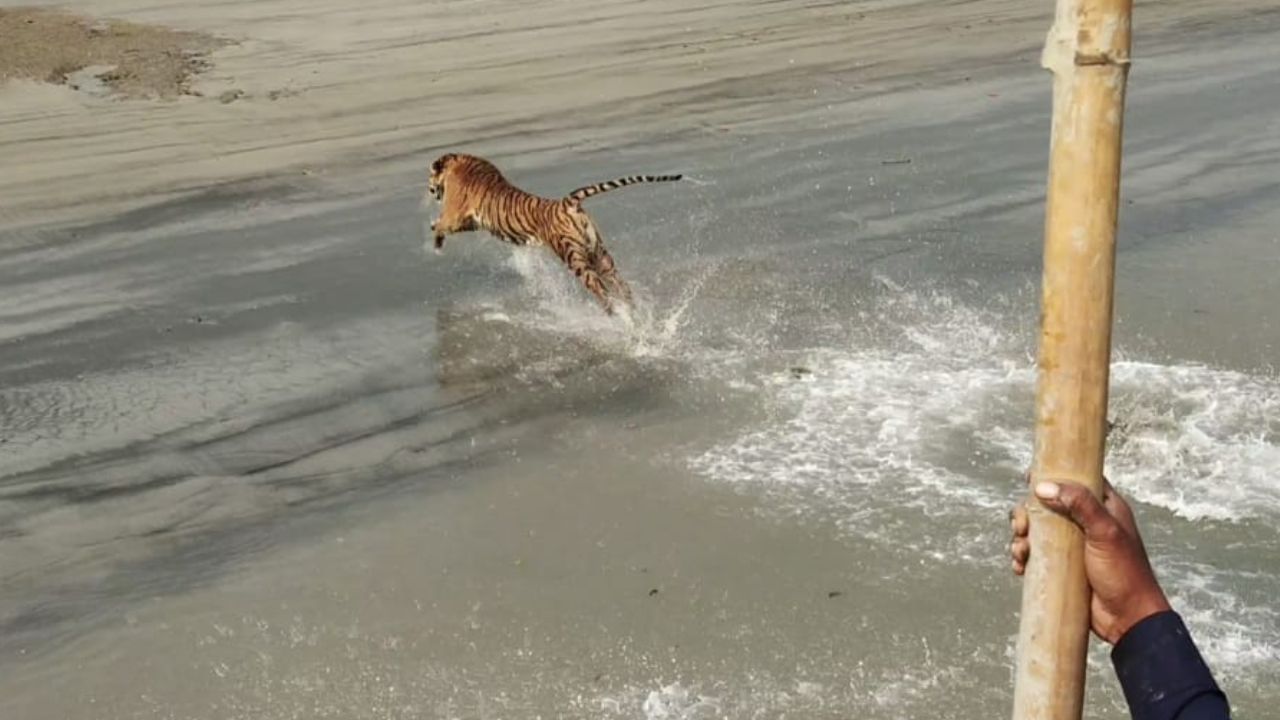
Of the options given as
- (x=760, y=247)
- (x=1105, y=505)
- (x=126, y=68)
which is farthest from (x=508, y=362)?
(x=126, y=68)

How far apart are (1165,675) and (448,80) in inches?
538

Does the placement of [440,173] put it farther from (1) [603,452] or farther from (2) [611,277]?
(1) [603,452]

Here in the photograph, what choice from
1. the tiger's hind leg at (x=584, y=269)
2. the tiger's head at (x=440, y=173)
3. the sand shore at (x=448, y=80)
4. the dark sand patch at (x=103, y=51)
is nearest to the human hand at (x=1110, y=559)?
the tiger's hind leg at (x=584, y=269)

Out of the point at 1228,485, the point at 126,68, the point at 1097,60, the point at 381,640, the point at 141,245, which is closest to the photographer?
the point at 1097,60

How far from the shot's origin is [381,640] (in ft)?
20.1

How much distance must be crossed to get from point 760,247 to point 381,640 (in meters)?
5.38

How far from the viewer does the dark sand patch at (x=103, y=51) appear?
15.2 meters

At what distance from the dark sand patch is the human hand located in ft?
43.4

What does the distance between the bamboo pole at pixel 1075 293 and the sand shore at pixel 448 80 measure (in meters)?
9.90

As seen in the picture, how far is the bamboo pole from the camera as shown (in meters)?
2.46

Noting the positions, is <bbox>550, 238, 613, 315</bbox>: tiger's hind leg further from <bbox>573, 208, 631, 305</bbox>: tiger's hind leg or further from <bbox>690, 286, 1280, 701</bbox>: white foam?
<bbox>690, 286, 1280, 701</bbox>: white foam

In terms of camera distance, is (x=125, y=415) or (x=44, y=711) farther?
(x=125, y=415)

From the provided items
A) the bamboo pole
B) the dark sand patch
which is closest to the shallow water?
the bamboo pole

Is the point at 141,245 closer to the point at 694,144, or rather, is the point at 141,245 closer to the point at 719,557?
the point at 694,144
